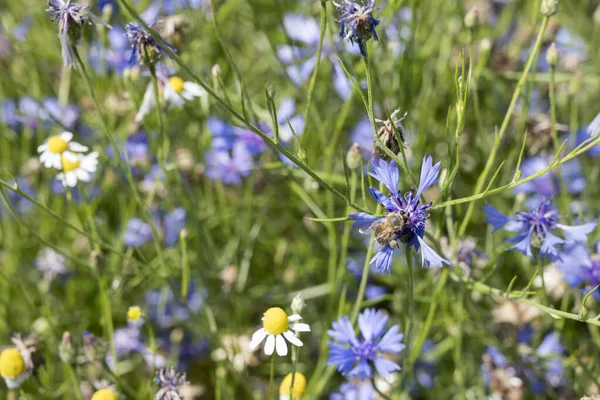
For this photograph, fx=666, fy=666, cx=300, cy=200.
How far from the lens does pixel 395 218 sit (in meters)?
0.65

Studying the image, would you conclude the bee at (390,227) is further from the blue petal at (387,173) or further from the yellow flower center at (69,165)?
the yellow flower center at (69,165)

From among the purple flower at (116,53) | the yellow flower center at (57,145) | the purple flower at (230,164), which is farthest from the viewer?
the purple flower at (116,53)

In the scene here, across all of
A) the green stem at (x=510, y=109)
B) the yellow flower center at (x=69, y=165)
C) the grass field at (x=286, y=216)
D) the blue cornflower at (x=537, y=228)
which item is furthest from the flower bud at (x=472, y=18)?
the yellow flower center at (x=69, y=165)

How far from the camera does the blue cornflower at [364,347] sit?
2.63ft

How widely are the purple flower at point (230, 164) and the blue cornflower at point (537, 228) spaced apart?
1.56ft

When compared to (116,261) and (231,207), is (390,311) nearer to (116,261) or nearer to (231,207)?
(231,207)

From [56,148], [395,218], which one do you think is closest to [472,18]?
[395,218]

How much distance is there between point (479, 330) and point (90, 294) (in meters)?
0.78

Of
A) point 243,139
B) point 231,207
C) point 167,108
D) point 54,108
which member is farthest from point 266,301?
point 54,108

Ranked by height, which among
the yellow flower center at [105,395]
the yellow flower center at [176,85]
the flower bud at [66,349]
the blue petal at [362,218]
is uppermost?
the yellow flower center at [176,85]

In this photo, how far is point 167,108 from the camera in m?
1.04

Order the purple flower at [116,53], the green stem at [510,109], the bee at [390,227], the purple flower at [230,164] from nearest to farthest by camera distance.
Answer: the bee at [390,227], the green stem at [510,109], the purple flower at [230,164], the purple flower at [116,53]

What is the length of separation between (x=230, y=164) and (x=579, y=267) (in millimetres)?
622

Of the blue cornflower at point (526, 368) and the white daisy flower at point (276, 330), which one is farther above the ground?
the blue cornflower at point (526, 368)
